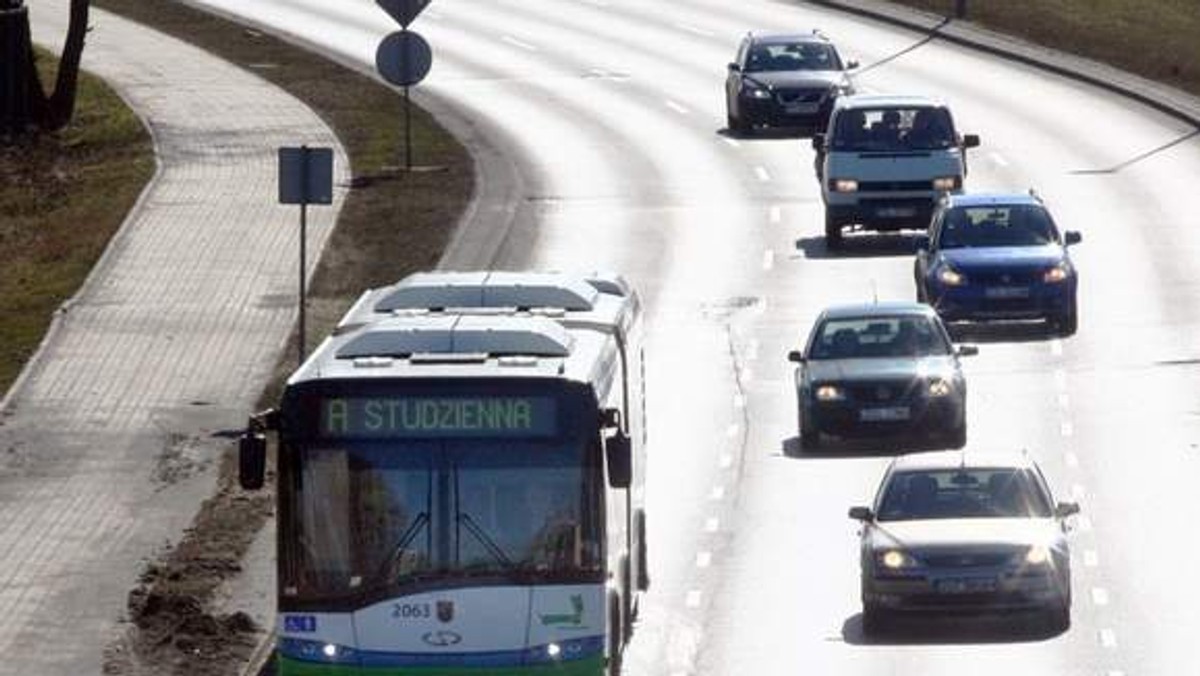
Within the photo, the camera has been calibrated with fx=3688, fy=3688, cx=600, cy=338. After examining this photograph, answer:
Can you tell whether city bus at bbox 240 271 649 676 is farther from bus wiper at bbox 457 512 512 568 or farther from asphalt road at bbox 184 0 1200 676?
asphalt road at bbox 184 0 1200 676

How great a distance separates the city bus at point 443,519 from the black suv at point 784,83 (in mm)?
37486

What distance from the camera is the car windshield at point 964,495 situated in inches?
1101

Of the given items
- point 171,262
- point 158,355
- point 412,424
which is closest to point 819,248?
point 171,262

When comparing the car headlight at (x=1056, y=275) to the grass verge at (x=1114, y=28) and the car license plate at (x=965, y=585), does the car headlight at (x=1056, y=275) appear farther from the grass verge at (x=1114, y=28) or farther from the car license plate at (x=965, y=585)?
the grass verge at (x=1114, y=28)

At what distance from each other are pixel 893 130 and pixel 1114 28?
84.4ft

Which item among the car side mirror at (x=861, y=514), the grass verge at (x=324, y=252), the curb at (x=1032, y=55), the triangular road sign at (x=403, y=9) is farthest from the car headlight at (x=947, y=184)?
the car side mirror at (x=861, y=514)

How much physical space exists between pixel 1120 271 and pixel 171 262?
12.0 meters

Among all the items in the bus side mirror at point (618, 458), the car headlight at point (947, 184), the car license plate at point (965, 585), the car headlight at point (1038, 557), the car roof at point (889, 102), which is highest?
the bus side mirror at point (618, 458)

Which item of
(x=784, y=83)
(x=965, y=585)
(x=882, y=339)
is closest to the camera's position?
(x=965, y=585)

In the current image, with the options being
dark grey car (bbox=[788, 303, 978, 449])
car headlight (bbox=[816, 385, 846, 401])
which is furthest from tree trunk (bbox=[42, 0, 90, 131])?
car headlight (bbox=[816, 385, 846, 401])

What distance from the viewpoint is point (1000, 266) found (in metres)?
41.7

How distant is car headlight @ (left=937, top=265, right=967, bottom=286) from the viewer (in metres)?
41.7

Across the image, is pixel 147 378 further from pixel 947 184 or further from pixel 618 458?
pixel 618 458

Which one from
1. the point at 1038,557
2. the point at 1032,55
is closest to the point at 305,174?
the point at 1038,557
